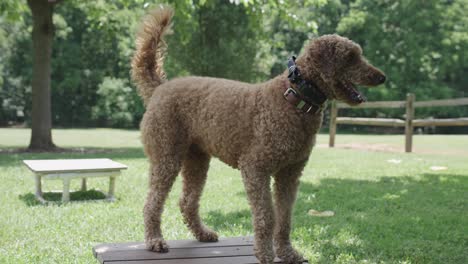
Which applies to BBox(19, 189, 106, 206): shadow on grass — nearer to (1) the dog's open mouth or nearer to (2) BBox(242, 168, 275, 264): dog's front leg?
(2) BBox(242, 168, 275, 264): dog's front leg

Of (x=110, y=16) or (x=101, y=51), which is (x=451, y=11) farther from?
(x=110, y=16)

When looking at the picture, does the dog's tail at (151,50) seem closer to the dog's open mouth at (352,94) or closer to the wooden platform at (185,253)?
the wooden platform at (185,253)

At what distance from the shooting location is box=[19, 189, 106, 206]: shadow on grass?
22.8 feet

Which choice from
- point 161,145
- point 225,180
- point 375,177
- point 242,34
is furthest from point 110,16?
point 161,145

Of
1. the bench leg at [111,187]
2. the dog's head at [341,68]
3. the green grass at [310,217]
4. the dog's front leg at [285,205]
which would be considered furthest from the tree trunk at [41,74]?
the dog's head at [341,68]

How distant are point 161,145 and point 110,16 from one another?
41.4ft

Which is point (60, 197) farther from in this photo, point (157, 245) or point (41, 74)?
point (41, 74)

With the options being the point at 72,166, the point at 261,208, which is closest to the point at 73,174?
the point at 72,166

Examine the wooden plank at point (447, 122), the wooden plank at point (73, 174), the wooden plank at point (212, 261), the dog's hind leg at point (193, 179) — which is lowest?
the wooden plank at point (212, 261)

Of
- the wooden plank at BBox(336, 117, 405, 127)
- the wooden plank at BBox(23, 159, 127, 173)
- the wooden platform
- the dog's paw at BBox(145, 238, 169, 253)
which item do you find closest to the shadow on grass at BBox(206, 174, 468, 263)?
the wooden platform

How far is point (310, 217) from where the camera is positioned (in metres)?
6.07

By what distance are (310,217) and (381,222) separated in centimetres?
80

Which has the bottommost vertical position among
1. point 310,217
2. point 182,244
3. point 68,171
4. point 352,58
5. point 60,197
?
point 60,197

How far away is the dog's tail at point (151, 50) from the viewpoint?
422cm
